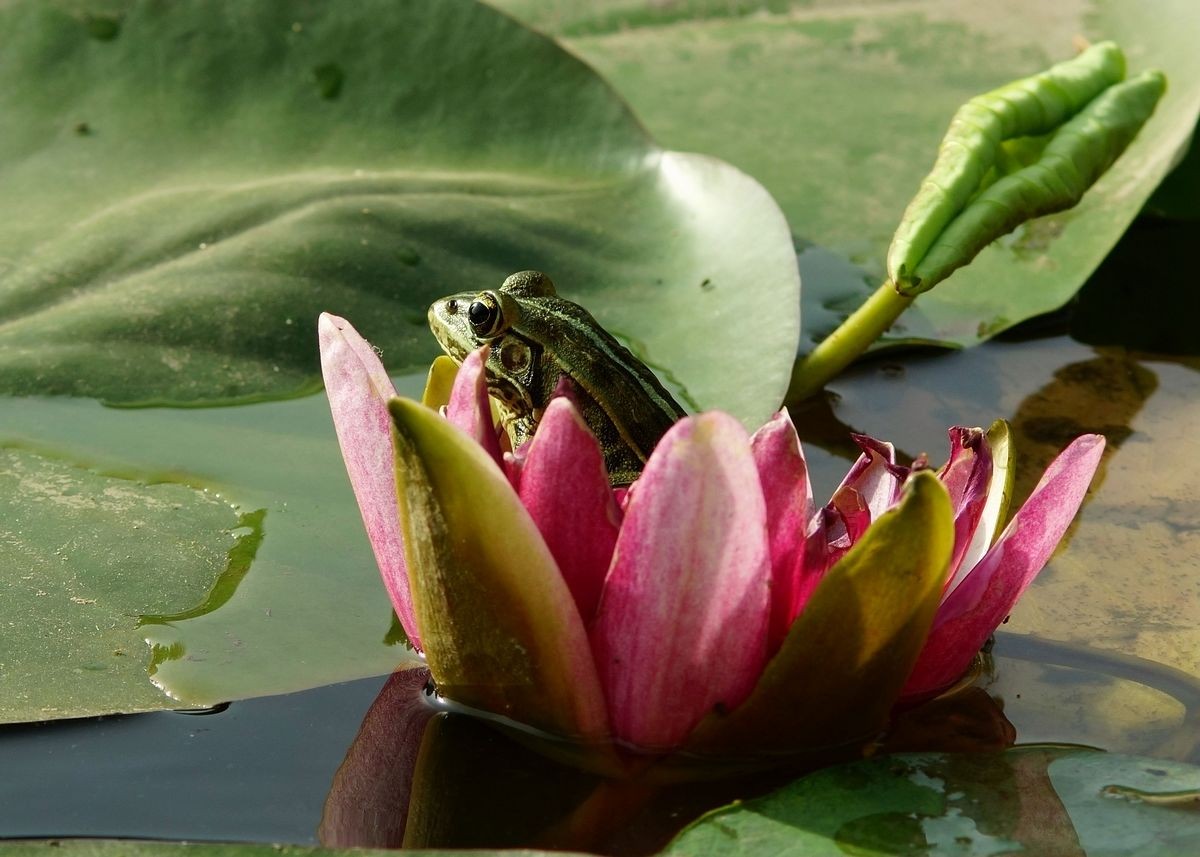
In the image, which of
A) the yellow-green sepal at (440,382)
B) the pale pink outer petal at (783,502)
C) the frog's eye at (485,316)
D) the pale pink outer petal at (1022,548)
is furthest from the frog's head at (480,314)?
the pale pink outer petal at (1022,548)

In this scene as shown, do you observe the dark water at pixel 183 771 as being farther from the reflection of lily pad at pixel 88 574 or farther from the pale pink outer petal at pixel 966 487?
the pale pink outer petal at pixel 966 487

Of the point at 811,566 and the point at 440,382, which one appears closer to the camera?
the point at 811,566

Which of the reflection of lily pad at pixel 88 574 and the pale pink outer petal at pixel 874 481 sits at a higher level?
the pale pink outer petal at pixel 874 481

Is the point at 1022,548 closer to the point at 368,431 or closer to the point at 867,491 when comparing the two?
the point at 867,491

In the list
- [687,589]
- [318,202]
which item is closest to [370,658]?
[687,589]

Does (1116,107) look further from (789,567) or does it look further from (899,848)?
(899,848)

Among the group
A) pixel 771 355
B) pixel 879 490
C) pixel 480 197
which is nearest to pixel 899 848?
pixel 879 490
